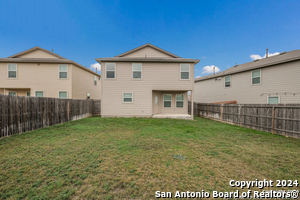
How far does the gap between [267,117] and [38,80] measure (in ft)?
63.5

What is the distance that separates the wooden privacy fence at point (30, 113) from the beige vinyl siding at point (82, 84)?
4648 millimetres

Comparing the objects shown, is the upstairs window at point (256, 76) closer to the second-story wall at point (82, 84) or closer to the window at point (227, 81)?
the window at point (227, 81)

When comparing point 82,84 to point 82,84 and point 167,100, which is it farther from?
point 167,100

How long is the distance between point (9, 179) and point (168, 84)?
419 inches

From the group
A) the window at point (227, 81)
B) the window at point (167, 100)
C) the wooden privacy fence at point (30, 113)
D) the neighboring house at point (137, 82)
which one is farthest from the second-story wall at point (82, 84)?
the window at point (227, 81)

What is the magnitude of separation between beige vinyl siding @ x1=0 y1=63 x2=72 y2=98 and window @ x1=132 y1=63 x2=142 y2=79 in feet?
23.1

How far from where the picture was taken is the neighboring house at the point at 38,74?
1266cm

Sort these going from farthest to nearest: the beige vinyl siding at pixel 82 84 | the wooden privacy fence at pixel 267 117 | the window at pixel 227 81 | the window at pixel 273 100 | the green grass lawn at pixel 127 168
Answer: the window at pixel 227 81 → the beige vinyl siding at pixel 82 84 → the window at pixel 273 100 → the wooden privacy fence at pixel 267 117 → the green grass lawn at pixel 127 168

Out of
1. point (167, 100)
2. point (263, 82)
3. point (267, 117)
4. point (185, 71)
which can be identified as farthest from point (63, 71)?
point (263, 82)

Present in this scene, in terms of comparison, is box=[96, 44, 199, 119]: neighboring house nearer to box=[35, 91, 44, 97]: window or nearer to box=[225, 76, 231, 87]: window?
box=[225, 76, 231, 87]: window

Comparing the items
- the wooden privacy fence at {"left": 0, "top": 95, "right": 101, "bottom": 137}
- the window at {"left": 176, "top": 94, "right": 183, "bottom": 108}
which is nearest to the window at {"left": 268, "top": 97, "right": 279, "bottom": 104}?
the window at {"left": 176, "top": 94, "right": 183, "bottom": 108}

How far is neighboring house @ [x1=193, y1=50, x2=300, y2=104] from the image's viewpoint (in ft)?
31.9

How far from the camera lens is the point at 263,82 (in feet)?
37.7

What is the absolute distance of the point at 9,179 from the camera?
246 centimetres
